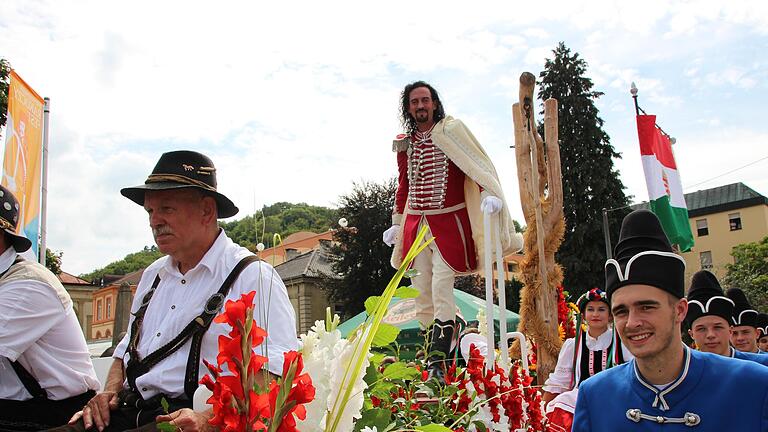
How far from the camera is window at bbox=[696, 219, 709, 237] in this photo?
62500 mm

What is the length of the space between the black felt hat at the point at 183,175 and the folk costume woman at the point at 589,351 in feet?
10.4

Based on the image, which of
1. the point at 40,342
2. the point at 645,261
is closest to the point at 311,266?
the point at 40,342

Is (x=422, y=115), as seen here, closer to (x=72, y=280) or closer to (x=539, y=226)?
(x=539, y=226)

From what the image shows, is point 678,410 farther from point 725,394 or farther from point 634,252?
point 634,252

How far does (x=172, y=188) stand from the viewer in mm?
2977

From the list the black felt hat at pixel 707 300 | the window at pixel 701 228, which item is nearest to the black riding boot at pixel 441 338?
the black felt hat at pixel 707 300

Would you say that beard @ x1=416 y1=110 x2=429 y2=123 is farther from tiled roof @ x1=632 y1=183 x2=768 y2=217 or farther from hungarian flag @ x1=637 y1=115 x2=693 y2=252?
tiled roof @ x1=632 y1=183 x2=768 y2=217

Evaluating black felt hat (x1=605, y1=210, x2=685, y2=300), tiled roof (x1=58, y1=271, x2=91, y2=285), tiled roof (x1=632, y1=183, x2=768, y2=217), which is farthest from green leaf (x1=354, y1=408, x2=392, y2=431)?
tiled roof (x1=58, y1=271, x2=91, y2=285)

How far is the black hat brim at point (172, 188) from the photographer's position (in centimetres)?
293

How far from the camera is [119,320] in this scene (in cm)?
1252

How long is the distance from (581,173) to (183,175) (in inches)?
1380

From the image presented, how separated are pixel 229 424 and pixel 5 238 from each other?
9.59 feet

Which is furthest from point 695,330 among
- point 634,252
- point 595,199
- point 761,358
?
point 595,199

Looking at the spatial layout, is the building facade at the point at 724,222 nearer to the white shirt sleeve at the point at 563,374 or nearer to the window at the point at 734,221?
the window at the point at 734,221
